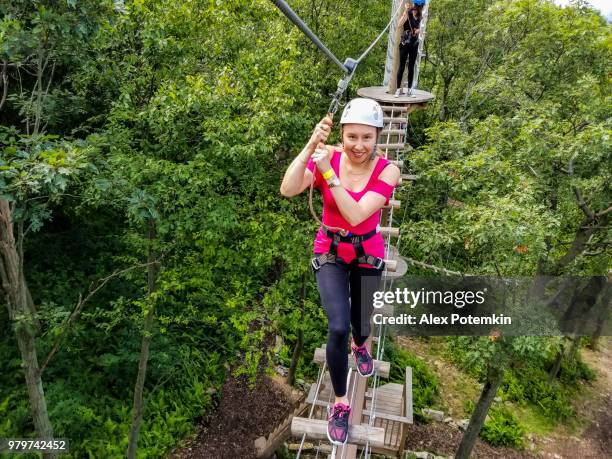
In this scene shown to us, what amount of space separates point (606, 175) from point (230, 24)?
7.01 m

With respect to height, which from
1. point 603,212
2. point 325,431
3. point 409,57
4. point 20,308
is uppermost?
point 409,57

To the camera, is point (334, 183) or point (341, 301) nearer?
point (334, 183)

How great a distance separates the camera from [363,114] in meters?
3.08

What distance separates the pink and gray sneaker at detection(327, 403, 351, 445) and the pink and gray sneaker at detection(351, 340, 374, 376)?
0.70 metres

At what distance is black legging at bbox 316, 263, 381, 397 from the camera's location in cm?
313

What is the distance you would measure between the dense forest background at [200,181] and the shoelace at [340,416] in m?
3.25

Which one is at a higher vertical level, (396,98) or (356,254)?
(396,98)

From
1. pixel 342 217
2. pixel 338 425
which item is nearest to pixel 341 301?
pixel 342 217

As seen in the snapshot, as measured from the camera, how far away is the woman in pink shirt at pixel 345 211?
→ 2.99m

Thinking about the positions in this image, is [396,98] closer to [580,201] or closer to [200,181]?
[580,201]

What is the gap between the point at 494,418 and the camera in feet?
41.8

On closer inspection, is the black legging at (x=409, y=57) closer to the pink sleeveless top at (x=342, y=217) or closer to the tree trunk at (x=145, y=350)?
the tree trunk at (x=145, y=350)

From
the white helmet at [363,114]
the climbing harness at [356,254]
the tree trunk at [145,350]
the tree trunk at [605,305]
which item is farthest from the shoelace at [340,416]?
the tree trunk at [605,305]

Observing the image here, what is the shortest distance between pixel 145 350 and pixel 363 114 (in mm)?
7151
